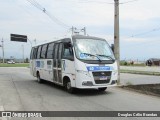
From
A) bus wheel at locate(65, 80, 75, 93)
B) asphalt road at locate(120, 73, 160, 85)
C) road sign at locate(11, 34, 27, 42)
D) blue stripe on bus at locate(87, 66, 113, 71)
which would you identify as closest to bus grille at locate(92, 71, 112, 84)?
blue stripe on bus at locate(87, 66, 113, 71)

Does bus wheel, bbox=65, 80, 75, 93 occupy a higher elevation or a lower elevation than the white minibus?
lower

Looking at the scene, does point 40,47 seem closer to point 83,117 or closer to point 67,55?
point 67,55

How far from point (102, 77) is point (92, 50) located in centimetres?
136

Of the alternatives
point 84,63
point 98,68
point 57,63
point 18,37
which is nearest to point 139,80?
point 57,63

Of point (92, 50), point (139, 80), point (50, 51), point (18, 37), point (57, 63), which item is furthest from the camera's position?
point (18, 37)

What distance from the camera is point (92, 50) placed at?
14.1m

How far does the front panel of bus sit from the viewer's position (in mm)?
13328

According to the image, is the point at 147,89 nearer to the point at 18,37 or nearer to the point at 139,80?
the point at 139,80

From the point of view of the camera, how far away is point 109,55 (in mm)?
14359

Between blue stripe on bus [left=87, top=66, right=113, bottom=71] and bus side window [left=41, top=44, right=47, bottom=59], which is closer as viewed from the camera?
blue stripe on bus [left=87, top=66, right=113, bottom=71]

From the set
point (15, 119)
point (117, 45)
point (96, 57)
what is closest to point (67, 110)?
point (15, 119)

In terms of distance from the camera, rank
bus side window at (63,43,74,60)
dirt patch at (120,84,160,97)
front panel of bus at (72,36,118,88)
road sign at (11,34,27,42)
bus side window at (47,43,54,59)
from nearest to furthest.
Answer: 1. front panel of bus at (72,36,118,88)
2. bus side window at (63,43,74,60)
3. dirt patch at (120,84,160,97)
4. bus side window at (47,43,54,59)
5. road sign at (11,34,27,42)

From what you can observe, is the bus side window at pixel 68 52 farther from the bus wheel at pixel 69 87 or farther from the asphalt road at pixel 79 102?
the asphalt road at pixel 79 102

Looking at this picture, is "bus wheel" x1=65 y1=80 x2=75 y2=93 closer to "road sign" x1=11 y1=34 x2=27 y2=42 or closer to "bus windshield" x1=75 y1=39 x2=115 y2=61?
"bus windshield" x1=75 y1=39 x2=115 y2=61
